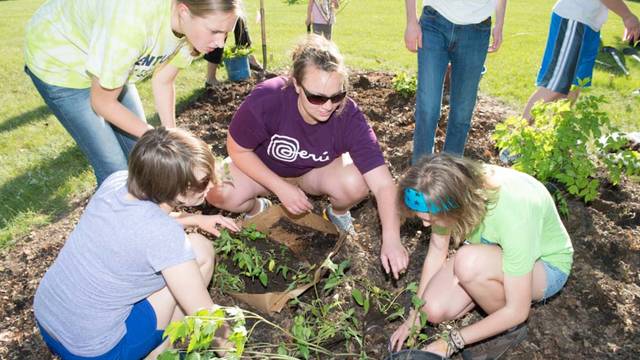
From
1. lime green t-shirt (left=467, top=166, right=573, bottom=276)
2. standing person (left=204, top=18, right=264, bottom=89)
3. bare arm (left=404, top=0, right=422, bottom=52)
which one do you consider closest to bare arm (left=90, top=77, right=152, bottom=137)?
lime green t-shirt (left=467, top=166, right=573, bottom=276)

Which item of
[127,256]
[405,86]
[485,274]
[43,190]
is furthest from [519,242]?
[43,190]

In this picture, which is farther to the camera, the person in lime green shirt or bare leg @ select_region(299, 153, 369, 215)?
bare leg @ select_region(299, 153, 369, 215)

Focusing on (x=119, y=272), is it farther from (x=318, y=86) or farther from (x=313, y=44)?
(x=313, y=44)

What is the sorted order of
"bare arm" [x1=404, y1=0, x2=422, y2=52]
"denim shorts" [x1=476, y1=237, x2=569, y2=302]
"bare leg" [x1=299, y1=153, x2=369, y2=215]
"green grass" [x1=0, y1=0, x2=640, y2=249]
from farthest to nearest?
"green grass" [x1=0, y1=0, x2=640, y2=249] < "bare arm" [x1=404, y1=0, x2=422, y2=52] < "bare leg" [x1=299, y1=153, x2=369, y2=215] < "denim shorts" [x1=476, y1=237, x2=569, y2=302]

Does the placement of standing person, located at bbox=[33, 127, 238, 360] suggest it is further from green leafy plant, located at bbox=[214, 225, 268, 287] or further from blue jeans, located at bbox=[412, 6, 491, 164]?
blue jeans, located at bbox=[412, 6, 491, 164]

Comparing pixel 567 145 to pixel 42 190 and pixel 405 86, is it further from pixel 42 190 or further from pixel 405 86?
pixel 42 190

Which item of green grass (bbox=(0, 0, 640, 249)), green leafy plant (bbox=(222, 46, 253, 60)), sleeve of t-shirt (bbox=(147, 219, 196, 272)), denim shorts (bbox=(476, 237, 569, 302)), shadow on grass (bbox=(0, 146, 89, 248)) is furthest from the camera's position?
green leafy plant (bbox=(222, 46, 253, 60))

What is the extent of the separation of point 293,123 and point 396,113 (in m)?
1.94

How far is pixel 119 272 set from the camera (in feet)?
5.30

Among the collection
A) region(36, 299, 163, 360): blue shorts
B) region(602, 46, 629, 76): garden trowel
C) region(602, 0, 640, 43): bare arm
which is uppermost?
region(602, 0, 640, 43): bare arm

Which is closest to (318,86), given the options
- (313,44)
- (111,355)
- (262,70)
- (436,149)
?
(313,44)

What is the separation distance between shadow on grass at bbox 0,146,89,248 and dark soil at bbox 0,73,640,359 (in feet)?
0.64

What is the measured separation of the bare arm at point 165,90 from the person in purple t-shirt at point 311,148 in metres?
0.37

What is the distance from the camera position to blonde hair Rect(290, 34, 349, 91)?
2.10 metres
